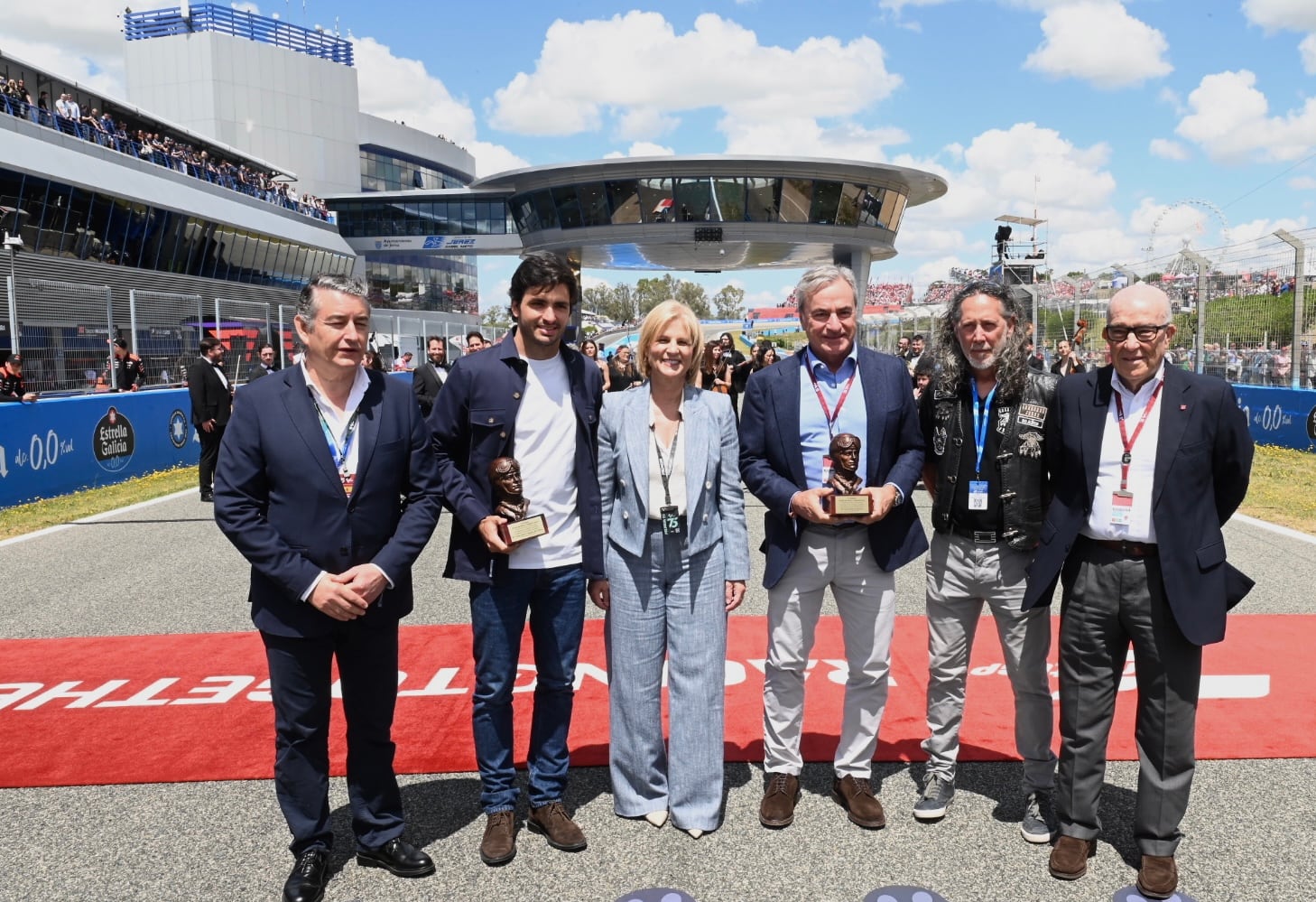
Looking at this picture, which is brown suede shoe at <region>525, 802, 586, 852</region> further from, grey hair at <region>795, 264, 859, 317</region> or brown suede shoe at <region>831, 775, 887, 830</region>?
grey hair at <region>795, 264, 859, 317</region>

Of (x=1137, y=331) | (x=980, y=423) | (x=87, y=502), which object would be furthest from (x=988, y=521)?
(x=87, y=502)

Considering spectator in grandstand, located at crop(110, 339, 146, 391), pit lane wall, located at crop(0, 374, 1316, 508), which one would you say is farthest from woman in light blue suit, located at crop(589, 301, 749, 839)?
spectator in grandstand, located at crop(110, 339, 146, 391)

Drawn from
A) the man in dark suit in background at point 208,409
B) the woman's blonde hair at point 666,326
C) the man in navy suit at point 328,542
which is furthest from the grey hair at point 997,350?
the man in dark suit in background at point 208,409

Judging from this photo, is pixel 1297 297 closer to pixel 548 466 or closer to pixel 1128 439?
pixel 1128 439

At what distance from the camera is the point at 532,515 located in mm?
3168

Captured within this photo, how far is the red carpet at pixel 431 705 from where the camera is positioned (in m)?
3.82

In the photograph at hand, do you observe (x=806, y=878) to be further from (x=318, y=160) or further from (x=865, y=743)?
(x=318, y=160)

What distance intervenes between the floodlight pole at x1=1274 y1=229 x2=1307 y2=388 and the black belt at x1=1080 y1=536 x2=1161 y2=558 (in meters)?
12.3

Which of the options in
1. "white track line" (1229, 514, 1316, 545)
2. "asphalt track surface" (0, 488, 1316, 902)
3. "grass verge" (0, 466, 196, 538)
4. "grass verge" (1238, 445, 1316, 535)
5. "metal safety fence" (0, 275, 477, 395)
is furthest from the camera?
"metal safety fence" (0, 275, 477, 395)

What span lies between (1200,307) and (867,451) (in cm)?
1399

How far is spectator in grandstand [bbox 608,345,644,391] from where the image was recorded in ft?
47.6

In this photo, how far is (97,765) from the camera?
375cm

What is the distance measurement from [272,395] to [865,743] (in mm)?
2378

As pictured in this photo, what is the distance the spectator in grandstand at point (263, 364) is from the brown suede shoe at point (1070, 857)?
11064 millimetres
